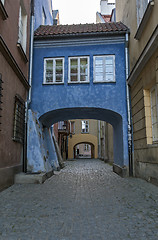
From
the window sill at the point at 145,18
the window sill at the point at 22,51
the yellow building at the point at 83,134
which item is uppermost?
the window sill at the point at 145,18

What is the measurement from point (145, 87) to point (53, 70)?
15.2 feet

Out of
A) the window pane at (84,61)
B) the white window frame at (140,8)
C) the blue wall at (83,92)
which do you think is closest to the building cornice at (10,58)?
the blue wall at (83,92)

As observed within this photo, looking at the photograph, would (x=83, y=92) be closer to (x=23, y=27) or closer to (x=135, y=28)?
(x=135, y=28)

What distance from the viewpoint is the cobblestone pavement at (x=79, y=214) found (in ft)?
10.8

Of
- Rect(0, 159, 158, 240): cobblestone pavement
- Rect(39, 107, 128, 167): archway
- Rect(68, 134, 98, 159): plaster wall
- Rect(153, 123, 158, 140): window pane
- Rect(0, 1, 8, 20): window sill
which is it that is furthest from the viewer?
Rect(68, 134, 98, 159): plaster wall

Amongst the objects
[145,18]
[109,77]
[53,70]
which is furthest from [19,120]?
[145,18]

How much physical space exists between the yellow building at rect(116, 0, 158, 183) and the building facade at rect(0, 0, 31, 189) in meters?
4.42

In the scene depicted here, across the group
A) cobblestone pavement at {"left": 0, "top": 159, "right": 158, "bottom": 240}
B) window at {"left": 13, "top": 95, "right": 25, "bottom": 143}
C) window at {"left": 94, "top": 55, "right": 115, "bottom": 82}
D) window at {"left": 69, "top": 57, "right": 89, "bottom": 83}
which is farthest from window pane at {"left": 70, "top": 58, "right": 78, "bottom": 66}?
cobblestone pavement at {"left": 0, "top": 159, "right": 158, "bottom": 240}

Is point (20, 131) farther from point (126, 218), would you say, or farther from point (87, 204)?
point (126, 218)

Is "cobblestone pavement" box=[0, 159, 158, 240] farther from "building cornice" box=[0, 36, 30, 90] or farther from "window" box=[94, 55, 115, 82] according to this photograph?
"window" box=[94, 55, 115, 82]

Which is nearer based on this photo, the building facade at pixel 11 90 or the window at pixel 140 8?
the building facade at pixel 11 90

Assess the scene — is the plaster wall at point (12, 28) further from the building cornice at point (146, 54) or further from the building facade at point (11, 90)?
the building cornice at point (146, 54)

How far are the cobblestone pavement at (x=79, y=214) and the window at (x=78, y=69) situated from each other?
18.8 feet

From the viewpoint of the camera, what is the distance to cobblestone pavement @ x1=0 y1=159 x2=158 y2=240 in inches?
130
